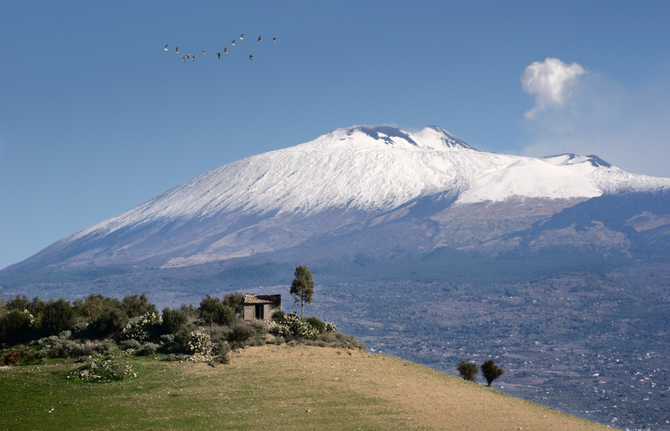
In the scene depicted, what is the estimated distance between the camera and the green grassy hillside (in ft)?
88.3

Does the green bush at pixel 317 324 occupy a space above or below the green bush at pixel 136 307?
below

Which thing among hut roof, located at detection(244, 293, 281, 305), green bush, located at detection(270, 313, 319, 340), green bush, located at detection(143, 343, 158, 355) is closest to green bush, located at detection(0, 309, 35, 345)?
green bush, located at detection(143, 343, 158, 355)

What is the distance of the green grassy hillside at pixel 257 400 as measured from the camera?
26906mm

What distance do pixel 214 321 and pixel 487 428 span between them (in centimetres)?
2139

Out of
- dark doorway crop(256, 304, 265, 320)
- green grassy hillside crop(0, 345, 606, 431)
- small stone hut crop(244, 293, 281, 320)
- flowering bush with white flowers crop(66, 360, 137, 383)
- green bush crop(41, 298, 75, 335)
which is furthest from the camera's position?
dark doorway crop(256, 304, 265, 320)

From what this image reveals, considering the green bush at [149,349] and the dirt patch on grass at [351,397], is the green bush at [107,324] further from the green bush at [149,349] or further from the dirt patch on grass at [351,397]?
the dirt patch on grass at [351,397]

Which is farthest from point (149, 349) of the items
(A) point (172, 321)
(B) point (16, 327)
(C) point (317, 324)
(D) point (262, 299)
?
(D) point (262, 299)

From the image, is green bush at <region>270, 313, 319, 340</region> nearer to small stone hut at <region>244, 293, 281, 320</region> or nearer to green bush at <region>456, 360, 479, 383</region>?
small stone hut at <region>244, 293, 281, 320</region>

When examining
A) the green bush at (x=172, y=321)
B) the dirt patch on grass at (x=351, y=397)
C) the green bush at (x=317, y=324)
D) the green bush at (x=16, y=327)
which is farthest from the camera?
the green bush at (x=317, y=324)

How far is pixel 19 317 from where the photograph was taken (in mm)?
37938

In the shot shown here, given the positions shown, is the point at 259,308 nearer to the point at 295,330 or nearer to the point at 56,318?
the point at 295,330

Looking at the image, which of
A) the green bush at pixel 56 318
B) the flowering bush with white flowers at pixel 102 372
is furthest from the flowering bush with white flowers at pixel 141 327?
the flowering bush with white flowers at pixel 102 372

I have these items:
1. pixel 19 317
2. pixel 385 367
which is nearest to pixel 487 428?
pixel 385 367

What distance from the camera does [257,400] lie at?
30078 millimetres
